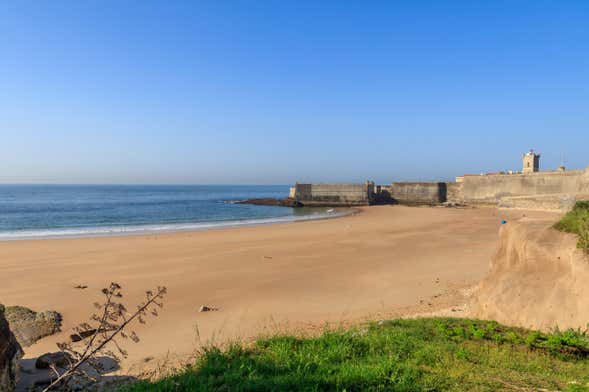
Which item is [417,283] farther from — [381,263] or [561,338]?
[561,338]

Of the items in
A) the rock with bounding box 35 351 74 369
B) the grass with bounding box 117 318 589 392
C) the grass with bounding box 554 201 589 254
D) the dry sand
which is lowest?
the dry sand

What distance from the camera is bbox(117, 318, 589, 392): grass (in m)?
3.64

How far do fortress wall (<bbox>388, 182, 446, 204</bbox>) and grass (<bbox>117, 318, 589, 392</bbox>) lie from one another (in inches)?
2040

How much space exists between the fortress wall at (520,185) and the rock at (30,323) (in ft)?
144

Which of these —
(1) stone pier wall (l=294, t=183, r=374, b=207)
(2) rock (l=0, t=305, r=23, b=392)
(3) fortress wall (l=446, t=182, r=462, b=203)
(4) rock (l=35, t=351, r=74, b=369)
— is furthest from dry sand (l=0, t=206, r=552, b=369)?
(3) fortress wall (l=446, t=182, r=462, b=203)

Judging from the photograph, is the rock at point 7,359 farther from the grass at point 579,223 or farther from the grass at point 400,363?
the grass at point 579,223

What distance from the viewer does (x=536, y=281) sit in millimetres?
6328

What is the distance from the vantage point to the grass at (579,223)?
5740 millimetres

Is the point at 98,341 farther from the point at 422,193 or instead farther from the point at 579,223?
the point at 422,193

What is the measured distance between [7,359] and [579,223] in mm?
8381

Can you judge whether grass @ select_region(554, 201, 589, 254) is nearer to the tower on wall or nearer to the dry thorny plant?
the dry thorny plant

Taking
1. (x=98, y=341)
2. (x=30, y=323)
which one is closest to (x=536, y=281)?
(x=98, y=341)

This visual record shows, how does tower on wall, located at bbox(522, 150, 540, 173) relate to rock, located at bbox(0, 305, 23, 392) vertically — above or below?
above

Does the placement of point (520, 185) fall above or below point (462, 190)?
above
